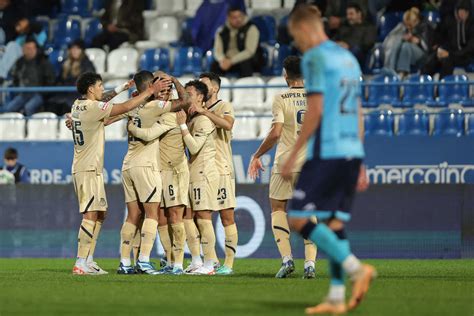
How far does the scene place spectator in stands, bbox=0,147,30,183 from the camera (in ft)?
66.2

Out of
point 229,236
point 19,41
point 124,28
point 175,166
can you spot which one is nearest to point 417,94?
point 229,236

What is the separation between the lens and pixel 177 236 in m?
14.7

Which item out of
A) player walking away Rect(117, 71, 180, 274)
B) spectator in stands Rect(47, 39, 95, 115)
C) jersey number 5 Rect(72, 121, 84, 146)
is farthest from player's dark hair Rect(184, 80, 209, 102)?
spectator in stands Rect(47, 39, 95, 115)

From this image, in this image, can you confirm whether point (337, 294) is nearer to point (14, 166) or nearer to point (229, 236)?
point (229, 236)

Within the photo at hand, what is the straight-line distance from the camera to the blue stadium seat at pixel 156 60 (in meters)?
23.8

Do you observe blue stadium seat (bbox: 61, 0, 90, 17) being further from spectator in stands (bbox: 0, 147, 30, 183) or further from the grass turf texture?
the grass turf texture

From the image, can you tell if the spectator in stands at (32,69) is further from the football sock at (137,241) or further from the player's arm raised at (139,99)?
the player's arm raised at (139,99)

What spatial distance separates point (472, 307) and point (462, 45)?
41.0 feet

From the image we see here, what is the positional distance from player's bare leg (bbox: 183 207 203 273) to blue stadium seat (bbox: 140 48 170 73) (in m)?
9.01

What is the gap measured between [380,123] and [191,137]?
624 centimetres

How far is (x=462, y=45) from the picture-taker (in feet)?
70.3

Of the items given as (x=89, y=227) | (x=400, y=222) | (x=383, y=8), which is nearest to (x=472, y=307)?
(x=89, y=227)

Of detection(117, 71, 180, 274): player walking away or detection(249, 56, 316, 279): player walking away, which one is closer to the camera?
detection(249, 56, 316, 279): player walking away

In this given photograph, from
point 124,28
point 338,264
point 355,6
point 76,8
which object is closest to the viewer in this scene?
point 338,264
